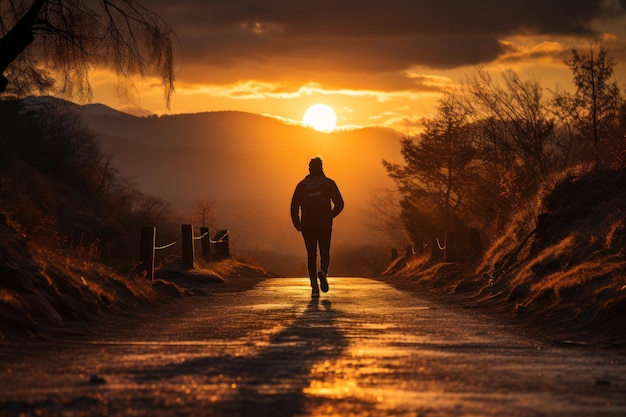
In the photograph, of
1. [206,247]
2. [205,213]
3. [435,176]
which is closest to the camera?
[206,247]

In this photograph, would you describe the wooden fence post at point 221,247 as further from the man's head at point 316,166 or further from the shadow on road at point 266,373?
the shadow on road at point 266,373

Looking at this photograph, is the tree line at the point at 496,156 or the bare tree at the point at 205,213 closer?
the tree line at the point at 496,156

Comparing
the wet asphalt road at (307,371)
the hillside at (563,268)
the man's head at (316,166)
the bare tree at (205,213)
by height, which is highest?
the bare tree at (205,213)

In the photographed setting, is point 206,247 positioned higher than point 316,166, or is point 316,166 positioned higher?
point 316,166

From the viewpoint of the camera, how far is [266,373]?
7402mm

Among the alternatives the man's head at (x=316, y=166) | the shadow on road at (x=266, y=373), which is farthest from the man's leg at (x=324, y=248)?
the shadow on road at (x=266, y=373)

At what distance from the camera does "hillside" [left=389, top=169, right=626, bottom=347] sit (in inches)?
468

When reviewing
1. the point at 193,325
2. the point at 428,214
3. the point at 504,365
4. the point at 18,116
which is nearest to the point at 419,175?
the point at 428,214

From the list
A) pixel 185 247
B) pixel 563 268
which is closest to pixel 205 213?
pixel 185 247

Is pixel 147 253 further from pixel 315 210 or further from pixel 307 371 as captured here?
pixel 307 371

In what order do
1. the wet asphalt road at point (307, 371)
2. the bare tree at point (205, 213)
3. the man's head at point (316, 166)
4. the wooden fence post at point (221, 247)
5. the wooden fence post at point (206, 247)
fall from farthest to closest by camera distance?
the bare tree at point (205, 213)
the wooden fence post at point (221, 247)
the wooden fence post at point (206, 247)
the man's head at point (316, 166)
the wet asphalt road at point (307, 371)

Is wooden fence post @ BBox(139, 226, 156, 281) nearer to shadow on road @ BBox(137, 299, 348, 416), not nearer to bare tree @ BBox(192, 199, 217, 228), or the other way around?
shadow on road @ BBox(137, 299, 348, 416)

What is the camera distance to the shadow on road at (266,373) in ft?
19.9

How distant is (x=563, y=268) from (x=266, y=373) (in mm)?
9955
